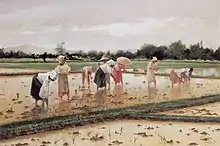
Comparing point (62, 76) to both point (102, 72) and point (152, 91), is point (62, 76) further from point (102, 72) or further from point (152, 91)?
point (152, 91)

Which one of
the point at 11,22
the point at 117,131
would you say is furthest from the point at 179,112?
the point at 11,22

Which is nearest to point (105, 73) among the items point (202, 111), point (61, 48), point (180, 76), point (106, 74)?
point (106, 74)

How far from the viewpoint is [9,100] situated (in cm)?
178

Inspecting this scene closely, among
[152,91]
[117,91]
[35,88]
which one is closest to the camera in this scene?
[35,88]

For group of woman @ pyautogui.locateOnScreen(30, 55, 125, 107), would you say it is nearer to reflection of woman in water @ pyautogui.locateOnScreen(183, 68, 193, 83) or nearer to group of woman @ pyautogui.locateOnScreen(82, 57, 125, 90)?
group of woman @ pyautogui.locateOnScreen(82, 57, 125, 90)

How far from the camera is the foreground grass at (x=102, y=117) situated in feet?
5.73

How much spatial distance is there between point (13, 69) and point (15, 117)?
0.59 ft

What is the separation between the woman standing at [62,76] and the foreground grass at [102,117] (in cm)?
10

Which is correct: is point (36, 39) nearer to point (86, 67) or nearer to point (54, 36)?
point (54, 36)

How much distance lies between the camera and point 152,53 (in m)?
2.14

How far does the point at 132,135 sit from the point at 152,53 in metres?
0.40

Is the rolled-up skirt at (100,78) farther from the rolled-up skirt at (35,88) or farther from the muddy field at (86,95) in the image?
the rolled-up skirt at (35,88)

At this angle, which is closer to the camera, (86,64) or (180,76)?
(86,64)

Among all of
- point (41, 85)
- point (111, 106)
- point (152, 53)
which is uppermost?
point (152, 53)
